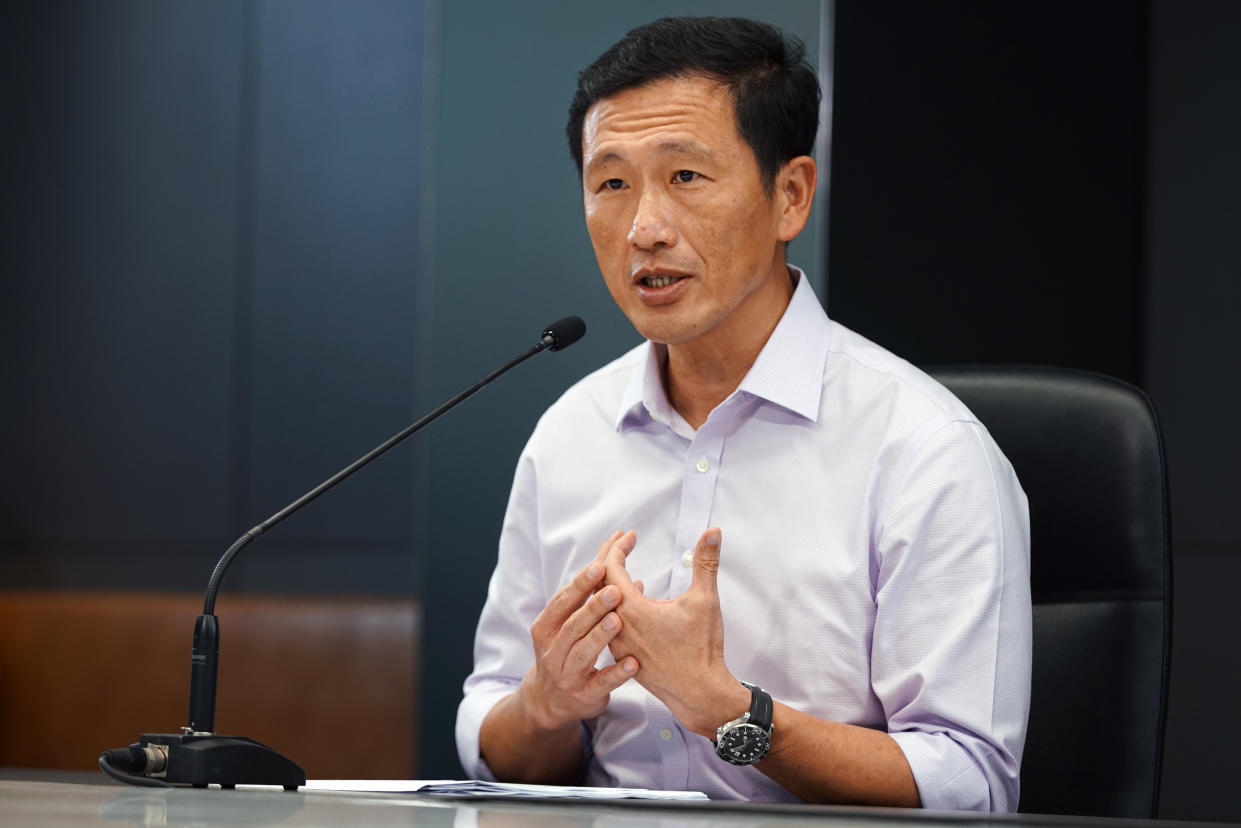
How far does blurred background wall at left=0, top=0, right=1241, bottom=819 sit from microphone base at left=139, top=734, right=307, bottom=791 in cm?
96

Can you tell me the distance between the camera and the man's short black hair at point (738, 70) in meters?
1.50

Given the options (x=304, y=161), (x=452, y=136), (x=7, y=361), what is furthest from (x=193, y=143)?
(x=452, y=136)

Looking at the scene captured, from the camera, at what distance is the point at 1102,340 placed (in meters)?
2.11

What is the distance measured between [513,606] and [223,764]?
1.85 ft

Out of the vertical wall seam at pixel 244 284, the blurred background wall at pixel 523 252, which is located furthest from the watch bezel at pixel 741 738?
the vertical wall seam at pixel 244 284

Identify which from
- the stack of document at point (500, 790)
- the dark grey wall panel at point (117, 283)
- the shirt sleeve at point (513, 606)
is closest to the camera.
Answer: the stack of document at point (500, 790)

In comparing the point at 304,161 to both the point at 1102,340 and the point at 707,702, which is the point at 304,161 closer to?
the point at 1102,340

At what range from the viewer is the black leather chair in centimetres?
136

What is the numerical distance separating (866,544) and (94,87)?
252cm

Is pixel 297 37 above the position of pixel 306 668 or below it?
above

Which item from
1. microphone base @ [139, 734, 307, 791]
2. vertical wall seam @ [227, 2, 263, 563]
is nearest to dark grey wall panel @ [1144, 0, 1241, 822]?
microphone base @ [139, 734, 307, 791]

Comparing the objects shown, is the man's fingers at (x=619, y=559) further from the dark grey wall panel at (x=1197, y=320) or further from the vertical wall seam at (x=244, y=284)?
the vertical wall seam at (x=244, y=284)

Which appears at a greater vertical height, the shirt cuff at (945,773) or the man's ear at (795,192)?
the man's ear at (795,192)

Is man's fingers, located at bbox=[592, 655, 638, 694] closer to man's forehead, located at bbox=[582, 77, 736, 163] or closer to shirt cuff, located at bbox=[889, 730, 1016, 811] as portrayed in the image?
shirt cuff, located at bbox=[889, 730, 1016, 811]
